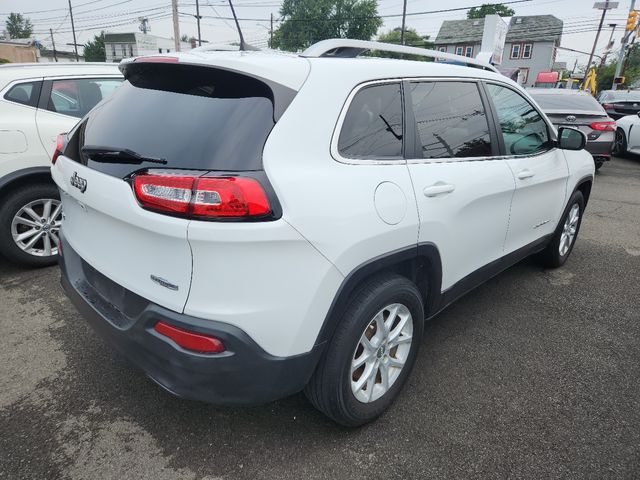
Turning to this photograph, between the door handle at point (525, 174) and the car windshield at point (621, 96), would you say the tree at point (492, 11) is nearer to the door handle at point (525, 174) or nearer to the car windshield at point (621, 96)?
the car windshield at point (621, 96)

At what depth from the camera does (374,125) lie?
2.10 m

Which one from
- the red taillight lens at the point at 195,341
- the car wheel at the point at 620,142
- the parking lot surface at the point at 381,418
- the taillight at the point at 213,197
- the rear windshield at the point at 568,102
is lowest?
the car wheel at the point at 620,142

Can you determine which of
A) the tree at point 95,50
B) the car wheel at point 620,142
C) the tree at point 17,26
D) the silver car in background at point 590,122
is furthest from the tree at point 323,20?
the tree at point 17,26

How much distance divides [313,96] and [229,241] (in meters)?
→ 0.70

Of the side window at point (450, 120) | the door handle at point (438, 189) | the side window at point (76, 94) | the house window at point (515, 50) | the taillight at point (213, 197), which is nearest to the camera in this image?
the taillight at point (213, 197)

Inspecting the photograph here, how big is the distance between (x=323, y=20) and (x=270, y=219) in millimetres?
63987

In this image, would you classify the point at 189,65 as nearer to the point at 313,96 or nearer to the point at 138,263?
the point at 313,96

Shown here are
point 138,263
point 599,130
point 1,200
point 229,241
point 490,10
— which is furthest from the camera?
point 490,10

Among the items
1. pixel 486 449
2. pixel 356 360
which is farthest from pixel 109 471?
pixel 486 449

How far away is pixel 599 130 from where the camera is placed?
865 cm

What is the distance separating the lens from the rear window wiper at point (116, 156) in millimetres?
1775

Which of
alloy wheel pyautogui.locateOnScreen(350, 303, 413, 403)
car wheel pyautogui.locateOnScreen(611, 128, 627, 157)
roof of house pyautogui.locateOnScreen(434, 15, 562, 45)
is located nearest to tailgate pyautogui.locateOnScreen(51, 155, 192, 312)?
alloy wheel pyautogui.locateOnScreen(350, 303, 413, 403)

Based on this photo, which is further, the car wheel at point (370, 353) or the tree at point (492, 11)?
the tree at point (492, 11)

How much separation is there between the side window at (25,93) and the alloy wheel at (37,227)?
0.84 metres
